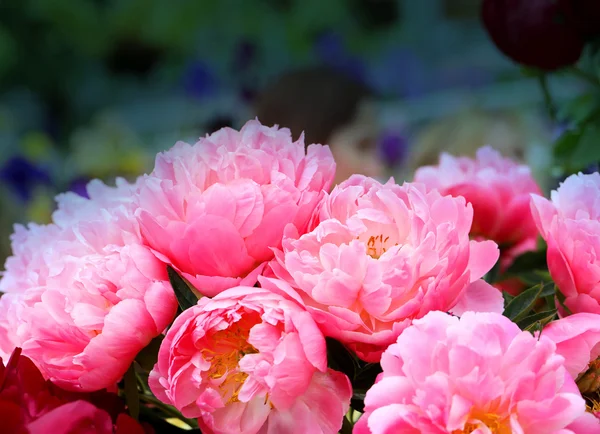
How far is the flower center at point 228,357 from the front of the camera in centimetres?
25

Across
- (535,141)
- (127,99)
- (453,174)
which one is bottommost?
(127,99)

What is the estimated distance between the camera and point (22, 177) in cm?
154

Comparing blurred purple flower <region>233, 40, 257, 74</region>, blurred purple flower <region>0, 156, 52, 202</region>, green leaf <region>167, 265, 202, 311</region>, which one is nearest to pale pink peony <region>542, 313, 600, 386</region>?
green leaf <region>167, 265, 202, 311</region>

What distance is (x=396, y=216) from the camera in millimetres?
259

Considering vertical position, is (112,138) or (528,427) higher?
(528,427)

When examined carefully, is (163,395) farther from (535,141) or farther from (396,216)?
(535,141)

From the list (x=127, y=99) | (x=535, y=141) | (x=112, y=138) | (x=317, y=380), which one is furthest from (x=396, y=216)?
(x=127, y=99)

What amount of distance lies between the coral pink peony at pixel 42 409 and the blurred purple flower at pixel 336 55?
4.98 feet

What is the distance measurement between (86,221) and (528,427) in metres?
0.18

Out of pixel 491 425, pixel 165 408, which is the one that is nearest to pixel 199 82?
pixel 165 408

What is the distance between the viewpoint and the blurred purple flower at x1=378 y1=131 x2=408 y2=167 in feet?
4.76

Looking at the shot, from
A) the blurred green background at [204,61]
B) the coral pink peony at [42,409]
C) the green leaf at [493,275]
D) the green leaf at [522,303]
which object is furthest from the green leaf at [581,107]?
the blurred green background at [204,61]

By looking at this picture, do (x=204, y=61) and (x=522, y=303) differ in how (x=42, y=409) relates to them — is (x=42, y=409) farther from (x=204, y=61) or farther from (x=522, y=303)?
(x=204, y=61)

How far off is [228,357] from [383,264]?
62 mm
